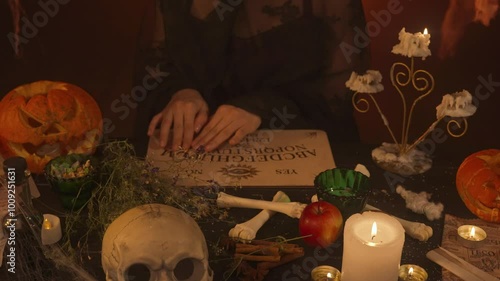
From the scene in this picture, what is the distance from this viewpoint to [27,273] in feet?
3.65

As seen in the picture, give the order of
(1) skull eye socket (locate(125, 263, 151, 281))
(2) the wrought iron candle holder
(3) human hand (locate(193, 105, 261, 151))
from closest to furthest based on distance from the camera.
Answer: (1) skull eye socket (locate(125, 263, 151, 281))
(2) the wrought iron candle holder
(3) human hand (locate(193, 105, 261, 151))

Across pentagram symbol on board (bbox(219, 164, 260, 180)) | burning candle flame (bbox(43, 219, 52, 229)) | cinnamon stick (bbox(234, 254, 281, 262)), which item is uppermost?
pentagram symbol on board (bbox(219, 164, 260, 180))

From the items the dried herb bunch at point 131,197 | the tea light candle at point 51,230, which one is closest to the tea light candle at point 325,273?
the dried herb bunch at point 131,197

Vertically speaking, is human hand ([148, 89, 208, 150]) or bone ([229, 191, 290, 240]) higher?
human hand ([148, 89, 208, 150])

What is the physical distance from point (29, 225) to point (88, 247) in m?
0.12

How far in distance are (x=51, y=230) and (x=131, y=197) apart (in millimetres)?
162

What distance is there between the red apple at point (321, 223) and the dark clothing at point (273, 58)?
64 cm

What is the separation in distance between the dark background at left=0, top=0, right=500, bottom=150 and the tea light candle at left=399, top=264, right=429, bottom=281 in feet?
2.51

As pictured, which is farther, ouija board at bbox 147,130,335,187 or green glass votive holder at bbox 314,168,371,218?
ouija board at bbox 147,130,335,187

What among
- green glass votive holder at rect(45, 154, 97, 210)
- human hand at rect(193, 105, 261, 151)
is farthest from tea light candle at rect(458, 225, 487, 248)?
green glass votive holder at rect(45, 154, 97, 210)

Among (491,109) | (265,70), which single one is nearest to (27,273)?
(265,70)

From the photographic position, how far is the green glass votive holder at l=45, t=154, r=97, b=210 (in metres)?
1.29

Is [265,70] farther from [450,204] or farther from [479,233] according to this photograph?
[479,233]

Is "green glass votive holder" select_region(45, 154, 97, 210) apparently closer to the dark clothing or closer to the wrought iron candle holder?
the dark clothing
